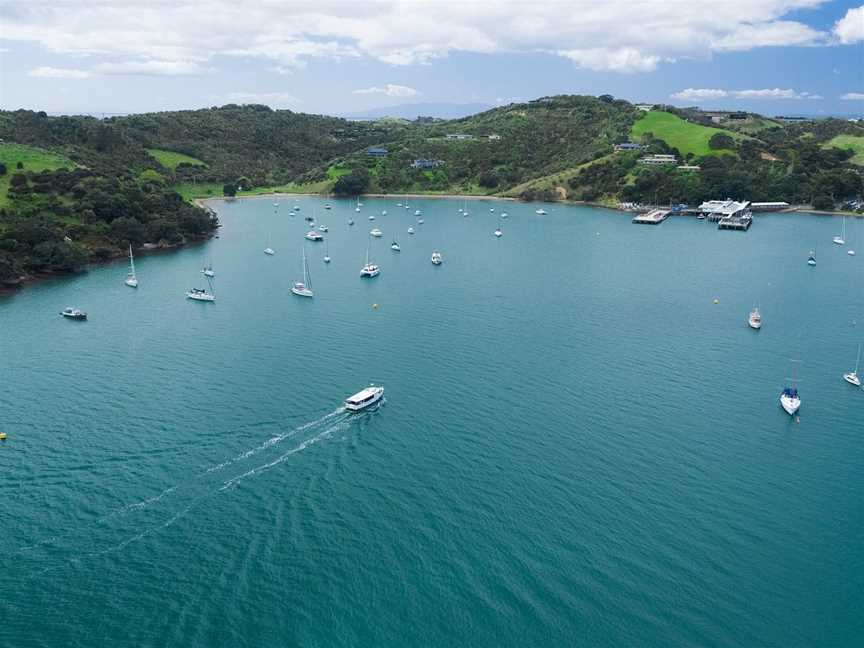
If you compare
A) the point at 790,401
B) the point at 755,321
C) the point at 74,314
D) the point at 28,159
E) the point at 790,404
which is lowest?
the point at 790,404

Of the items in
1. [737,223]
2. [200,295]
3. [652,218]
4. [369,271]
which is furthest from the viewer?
[652,218]

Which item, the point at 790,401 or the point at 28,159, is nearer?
the point at 790,401

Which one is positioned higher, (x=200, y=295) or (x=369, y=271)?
(x=369, y=271)

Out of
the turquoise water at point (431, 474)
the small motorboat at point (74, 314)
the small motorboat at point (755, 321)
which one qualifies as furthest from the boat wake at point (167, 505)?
the small motorboat at point (755, 321)

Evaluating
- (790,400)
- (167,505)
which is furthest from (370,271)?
(167,505)

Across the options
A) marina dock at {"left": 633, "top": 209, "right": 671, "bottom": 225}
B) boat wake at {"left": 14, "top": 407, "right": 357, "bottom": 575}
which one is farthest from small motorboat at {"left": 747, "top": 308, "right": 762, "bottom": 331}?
marina dock at {"left": 633, "top": 209, "right": 671, "bottom": 225}

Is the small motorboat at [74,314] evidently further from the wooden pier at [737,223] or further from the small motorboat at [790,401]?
the wooden pier at [737,223]

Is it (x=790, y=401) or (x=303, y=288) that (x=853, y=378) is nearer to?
(x=790, y=401)
